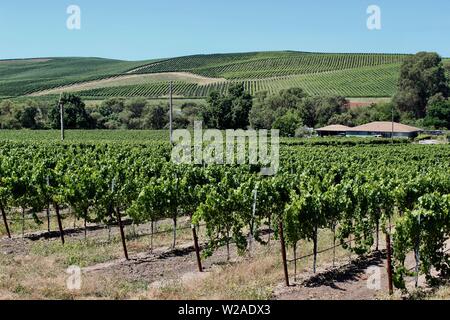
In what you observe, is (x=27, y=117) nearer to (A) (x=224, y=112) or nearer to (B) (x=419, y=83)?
(A) (x=224, y=112)

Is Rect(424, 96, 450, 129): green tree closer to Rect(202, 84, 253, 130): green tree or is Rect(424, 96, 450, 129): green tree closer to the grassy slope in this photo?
Rect(202, 84, 253, 130): green tree

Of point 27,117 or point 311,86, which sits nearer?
point 27,117

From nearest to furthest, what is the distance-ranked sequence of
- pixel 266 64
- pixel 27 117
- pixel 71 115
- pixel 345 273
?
1. pixel 345 273
2. pixel 71 115
3. pixel 27 117
4. pixel 266 64

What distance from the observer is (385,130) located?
245ft

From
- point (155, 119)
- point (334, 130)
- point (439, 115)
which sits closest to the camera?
point (334, 130)

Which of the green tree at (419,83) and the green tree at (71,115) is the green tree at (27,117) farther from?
the green tree at (419,83)

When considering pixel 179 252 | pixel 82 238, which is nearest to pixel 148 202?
pixel 179 252

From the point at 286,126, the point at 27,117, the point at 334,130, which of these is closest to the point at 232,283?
the point at 286,126

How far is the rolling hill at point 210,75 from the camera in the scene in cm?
12988

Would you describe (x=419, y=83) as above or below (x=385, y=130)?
above

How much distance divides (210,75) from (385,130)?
8080 centimetres

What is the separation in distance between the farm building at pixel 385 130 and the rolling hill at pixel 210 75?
4517 cm

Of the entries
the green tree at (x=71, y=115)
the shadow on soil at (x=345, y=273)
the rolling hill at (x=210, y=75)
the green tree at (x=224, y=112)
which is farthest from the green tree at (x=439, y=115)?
the shadow on soil at (x=345, y=273)

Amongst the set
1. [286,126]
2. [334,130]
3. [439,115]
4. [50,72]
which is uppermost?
[50,72]
